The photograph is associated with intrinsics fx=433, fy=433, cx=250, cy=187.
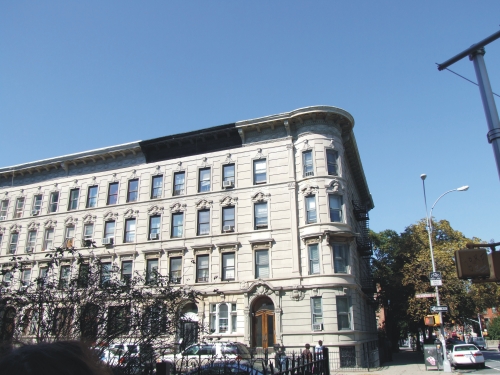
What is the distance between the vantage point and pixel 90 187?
3650 cm

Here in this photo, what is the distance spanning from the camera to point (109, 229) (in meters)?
34.7

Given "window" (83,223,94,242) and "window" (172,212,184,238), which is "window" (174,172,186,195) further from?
"window" (83,223,94,242)

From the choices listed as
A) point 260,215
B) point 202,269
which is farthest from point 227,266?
point 260,215

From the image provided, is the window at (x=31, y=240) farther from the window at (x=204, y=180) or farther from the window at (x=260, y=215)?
the window at (x=260, y=215)

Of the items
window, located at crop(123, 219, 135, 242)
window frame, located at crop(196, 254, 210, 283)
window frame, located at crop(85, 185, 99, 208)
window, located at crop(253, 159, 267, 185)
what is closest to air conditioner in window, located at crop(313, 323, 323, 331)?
window frame, located at crop(196, 254, 210, 283)

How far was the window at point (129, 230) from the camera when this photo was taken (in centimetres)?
3372

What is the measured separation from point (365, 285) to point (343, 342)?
394 inches

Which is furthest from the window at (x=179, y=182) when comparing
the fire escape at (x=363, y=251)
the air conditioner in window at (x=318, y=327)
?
the fire escape at (x=363, y=251)

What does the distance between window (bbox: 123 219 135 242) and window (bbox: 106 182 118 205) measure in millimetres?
2284

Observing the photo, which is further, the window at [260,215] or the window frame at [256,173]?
the window frame at [256,173]

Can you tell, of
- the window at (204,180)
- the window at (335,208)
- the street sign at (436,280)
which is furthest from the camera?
the window at (204,180)

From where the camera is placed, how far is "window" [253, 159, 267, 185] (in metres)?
31.7

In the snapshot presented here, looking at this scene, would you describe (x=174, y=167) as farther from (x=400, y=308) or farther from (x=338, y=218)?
(x=400, y=308)

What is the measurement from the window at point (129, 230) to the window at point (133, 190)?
5.84 feet
